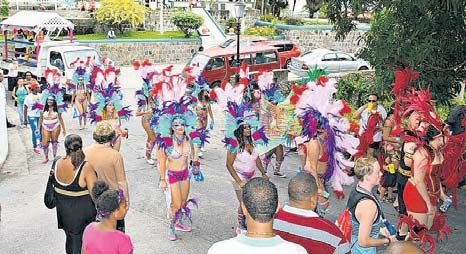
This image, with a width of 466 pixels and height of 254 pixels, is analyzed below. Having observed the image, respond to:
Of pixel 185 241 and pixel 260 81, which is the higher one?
pixel 260 81

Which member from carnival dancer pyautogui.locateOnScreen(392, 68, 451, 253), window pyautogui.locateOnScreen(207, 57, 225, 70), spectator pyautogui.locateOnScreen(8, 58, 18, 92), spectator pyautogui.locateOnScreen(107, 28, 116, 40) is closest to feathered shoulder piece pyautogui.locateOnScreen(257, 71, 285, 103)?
carnival dancer pyautogui.locateOnScreen(392, 68, 451, 253)

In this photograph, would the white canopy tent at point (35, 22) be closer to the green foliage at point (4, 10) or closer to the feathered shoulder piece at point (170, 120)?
the green foliage at point (4, 10)

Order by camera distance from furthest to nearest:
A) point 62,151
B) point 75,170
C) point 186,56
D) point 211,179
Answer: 1. point 186,56
2. point 62,151
3. point 211,179
4. point 75,170

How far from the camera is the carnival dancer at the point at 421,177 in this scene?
6664mm

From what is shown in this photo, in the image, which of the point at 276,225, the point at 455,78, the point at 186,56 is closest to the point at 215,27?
the point at 186,56

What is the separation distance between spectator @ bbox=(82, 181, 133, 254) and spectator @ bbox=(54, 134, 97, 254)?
1.04m

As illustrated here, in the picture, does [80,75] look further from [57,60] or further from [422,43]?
[422,43]

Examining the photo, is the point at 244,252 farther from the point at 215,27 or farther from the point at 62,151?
the point at 215,27

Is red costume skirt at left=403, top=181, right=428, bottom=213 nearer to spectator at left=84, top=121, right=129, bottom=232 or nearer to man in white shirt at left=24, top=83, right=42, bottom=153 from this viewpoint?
spectator at left=84, top=121, right=129, bottom=232

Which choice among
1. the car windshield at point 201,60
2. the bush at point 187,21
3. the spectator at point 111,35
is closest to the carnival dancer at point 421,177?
the car windshield at point 201,60

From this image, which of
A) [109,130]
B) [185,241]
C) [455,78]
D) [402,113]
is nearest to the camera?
[109,130]

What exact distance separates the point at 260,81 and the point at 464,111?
3609 millimetres

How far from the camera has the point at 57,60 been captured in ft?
65.1

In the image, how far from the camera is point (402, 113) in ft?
29.8
